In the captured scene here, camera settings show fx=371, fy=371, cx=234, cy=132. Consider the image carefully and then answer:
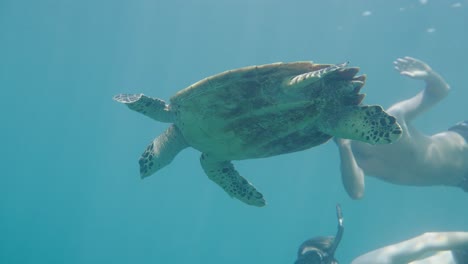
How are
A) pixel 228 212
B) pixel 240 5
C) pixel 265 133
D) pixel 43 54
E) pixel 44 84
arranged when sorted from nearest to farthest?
pixel 265 133 < pixel 240 5 < pixel 43 54 < pixel 44 84 < pixel 228 212

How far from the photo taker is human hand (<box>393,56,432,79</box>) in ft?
22.9

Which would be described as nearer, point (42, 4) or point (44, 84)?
point (42, 4)

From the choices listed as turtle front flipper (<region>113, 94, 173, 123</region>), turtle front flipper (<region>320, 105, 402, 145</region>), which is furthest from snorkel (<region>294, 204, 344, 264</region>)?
turtle front flipper (<region>113, 94, 173, 123</region>)

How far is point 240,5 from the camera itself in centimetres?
3266

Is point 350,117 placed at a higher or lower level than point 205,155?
lower

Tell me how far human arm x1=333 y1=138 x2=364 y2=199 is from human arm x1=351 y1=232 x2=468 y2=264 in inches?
58.9

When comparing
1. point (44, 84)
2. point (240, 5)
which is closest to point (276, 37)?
point (240, 5)

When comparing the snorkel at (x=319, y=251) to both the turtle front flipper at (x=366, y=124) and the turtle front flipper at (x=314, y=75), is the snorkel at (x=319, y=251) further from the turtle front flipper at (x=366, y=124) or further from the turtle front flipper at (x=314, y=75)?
the turtle front flipper at (x=314, y=75)

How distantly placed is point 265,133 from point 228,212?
64923 millimetres

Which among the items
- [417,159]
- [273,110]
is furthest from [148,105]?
[417,159]

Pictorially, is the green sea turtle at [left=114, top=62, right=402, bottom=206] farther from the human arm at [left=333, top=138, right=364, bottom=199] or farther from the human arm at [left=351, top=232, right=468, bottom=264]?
the human arm at [left=333, top=138, right=364, bottom=199]

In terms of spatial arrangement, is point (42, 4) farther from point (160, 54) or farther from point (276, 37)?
point (276, 37)

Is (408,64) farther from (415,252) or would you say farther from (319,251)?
(319,251)

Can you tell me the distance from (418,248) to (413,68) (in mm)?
3404
